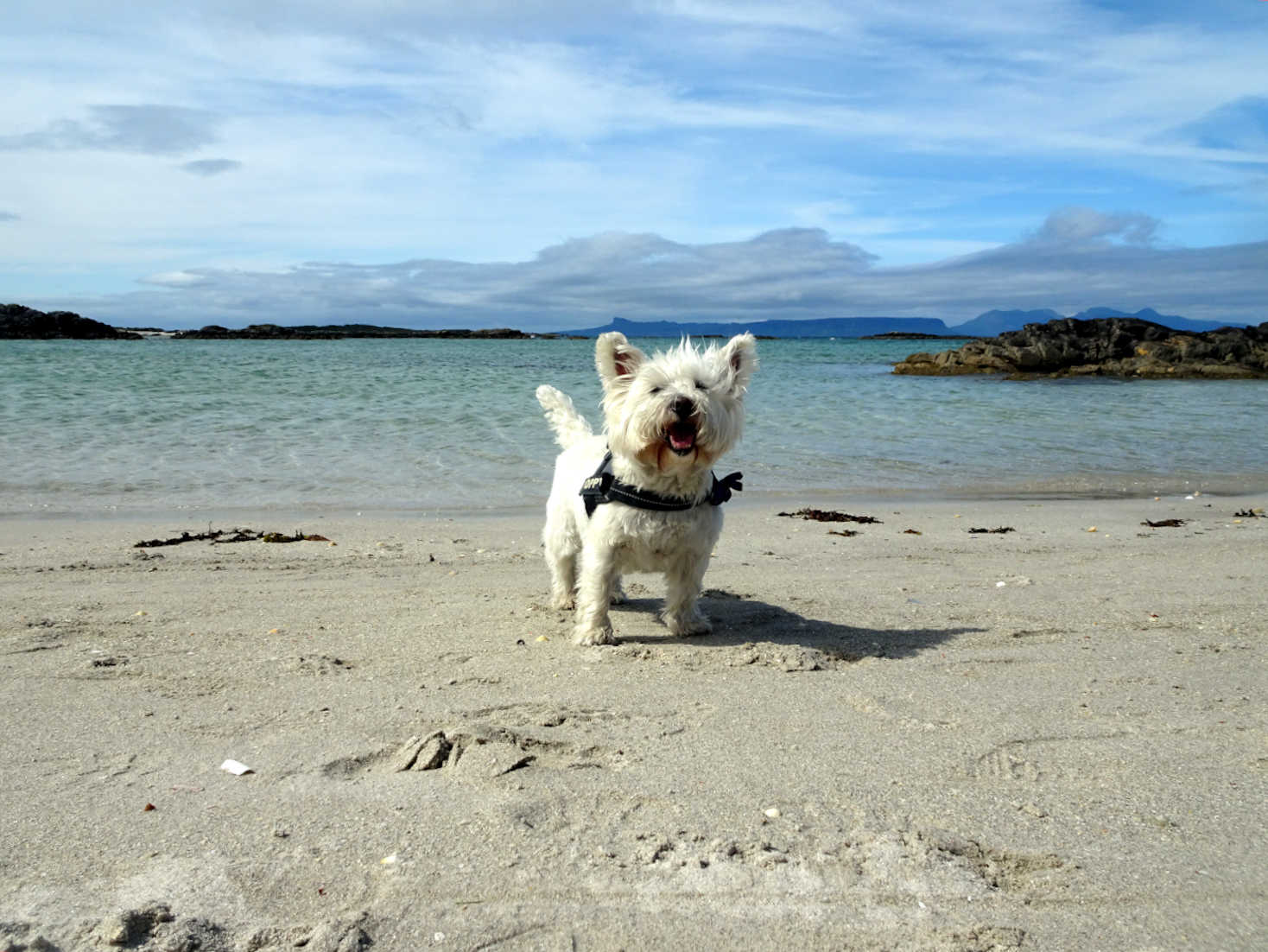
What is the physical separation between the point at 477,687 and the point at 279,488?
7644 mm

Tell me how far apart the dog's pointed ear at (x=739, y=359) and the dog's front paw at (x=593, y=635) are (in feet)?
5.04

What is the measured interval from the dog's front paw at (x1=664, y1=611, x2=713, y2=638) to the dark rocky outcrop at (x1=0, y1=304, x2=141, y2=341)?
75845mm

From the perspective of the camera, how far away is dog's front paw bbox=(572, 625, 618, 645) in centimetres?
536

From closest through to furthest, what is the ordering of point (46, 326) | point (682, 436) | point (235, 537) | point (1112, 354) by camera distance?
point (682, 436)
point (235, 537)
point (1112, 354)
point (46, 326)

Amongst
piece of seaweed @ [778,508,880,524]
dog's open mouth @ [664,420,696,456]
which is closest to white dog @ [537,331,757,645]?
dog's open mouth @ [664,420,696,456]

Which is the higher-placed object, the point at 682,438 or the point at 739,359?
the point at 739,359

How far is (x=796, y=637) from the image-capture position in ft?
18.1

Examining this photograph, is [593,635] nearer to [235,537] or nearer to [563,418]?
[563,418]

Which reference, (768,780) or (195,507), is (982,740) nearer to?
(768,780)

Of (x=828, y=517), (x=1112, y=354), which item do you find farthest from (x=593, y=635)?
(x=1112, y=354)

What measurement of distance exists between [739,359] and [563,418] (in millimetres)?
1791

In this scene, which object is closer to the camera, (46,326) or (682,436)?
(682,436)

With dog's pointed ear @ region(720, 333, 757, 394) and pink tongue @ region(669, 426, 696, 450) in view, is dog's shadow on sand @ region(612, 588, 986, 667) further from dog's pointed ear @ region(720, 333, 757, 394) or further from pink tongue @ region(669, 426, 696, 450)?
dog's pointed ear @ region(720, 333, 757, 394)

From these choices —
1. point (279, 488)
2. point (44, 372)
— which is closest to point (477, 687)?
point (279, 488)
